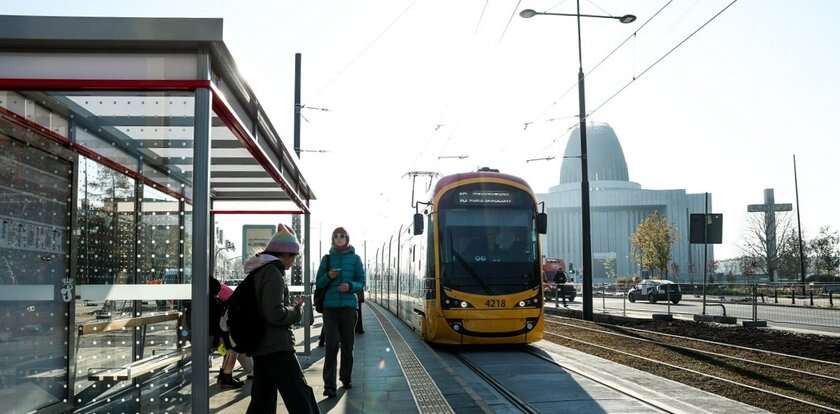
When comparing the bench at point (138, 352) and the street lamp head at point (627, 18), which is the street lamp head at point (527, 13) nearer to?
the street lamp head at point (627, 18)

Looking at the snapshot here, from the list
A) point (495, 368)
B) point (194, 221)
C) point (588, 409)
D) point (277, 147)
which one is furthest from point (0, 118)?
point (495, 368)

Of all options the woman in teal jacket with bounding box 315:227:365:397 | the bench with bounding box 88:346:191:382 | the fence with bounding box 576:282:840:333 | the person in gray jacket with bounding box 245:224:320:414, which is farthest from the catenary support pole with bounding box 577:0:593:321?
the person in gray jacket with bounding box 245:224:320:414

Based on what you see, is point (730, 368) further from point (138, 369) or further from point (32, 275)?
point (32, 275)

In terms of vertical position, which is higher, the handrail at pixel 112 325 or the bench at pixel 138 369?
the handrail at pixel 112 325

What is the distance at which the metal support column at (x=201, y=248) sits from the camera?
15.1ft

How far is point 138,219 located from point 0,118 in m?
2.16

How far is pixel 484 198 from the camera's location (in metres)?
12.9

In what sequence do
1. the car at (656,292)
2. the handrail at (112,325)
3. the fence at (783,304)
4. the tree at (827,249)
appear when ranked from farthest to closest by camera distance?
the tree at (827,249) → the car at (656,292) → the fence at (783,304) → the handrail at (112,325)

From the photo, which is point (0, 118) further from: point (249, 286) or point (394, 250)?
point (394, 250)

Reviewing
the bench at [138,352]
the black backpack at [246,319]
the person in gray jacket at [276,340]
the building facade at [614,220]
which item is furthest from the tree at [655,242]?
the black backpack at [246,319]

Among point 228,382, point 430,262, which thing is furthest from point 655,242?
point 228,382

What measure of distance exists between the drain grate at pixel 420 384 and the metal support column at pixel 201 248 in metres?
2.88

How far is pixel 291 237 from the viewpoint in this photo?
197 inches

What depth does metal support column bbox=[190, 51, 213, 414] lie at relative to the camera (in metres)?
4.61
